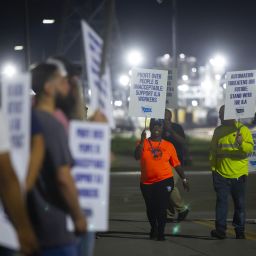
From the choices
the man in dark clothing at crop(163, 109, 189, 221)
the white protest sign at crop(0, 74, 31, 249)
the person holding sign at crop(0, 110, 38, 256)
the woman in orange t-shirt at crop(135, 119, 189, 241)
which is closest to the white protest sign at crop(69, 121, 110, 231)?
the white protest sign at crop(0, 74, 31, 249)

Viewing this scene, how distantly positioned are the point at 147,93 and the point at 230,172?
77.4 inches


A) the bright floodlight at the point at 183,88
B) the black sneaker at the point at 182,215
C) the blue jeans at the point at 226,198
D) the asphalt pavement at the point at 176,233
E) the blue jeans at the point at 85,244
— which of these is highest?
the bright floodlight at the point at 183,88

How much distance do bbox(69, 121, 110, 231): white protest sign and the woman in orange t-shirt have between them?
574 cm

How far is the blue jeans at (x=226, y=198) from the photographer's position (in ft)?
34.6

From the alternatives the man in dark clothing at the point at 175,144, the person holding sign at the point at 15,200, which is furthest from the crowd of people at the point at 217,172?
the person holding sign at the point at 15,200

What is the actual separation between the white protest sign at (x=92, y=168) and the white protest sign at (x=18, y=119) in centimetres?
47

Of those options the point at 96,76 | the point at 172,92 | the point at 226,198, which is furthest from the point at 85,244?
the point at 172,92

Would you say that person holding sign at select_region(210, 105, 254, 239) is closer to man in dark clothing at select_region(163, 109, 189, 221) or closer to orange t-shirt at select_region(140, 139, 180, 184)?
orange t-shirt at select_region(140, 139, 180, 184)

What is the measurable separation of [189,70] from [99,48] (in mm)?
141612

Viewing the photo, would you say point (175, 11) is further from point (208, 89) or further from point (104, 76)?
point (208, 89)

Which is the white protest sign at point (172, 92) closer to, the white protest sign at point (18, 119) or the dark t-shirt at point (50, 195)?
the dark t-shirt at point (50, 195)

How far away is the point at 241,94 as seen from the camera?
11.3m

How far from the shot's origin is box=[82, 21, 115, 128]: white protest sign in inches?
200

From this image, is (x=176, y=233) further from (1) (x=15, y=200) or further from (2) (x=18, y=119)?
(1) (x=15, y=200)
